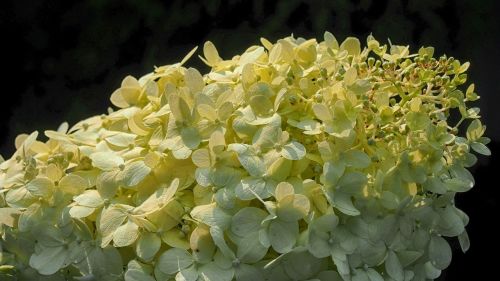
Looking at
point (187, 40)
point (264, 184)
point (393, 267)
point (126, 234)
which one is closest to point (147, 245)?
point (126, 234)

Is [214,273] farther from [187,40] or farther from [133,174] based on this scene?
[187,40]

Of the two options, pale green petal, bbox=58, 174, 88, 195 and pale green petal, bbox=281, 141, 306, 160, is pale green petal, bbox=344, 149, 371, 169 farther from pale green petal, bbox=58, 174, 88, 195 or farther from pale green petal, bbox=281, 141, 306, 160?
pale green petal, bbox=58, 174, 88, 195

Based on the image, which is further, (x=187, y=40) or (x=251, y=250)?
(x=187, y=40)

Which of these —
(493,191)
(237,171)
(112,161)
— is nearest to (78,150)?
(112,161)

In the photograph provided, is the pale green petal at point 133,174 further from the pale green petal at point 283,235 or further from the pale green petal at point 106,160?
the pale green petal at point 283,235

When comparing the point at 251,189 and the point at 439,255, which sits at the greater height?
the point at 251,189

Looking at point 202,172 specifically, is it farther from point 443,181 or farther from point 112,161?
point 443,181

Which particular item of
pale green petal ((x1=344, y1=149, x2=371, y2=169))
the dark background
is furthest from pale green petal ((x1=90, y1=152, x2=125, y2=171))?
the dark background

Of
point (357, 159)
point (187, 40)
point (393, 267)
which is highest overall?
point (357, 159)
